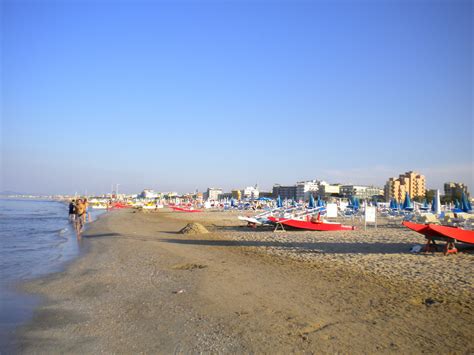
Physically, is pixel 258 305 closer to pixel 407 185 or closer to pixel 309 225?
pixel 309 225

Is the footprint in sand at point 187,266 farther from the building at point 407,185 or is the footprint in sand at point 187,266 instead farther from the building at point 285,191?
the building at point 285,191

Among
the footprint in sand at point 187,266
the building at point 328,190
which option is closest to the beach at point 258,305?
the footprint in sand at point 187,266

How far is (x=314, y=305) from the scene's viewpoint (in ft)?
20.4

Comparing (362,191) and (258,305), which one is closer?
(258,305)

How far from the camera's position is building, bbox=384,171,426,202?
403ft

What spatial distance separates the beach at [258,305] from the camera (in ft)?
15.6

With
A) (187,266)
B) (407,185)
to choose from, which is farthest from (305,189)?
(187,266)

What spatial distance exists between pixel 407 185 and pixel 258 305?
134 metres

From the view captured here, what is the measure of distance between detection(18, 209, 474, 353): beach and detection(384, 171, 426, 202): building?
394 feet

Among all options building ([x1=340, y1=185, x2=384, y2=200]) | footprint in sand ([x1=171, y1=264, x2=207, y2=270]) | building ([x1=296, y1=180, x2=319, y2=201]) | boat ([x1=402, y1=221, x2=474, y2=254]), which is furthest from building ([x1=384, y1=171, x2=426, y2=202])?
footprint in sand ([x1=171, y1=264, x2=207, y2=270])

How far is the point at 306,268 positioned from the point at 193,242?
7240mm

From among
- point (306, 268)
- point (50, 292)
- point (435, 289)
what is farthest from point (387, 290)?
point (50, 292)

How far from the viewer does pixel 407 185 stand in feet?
420

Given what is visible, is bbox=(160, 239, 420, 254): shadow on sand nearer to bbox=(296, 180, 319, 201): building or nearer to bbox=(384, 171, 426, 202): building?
bbox=(384, 171, 426, 202): building
